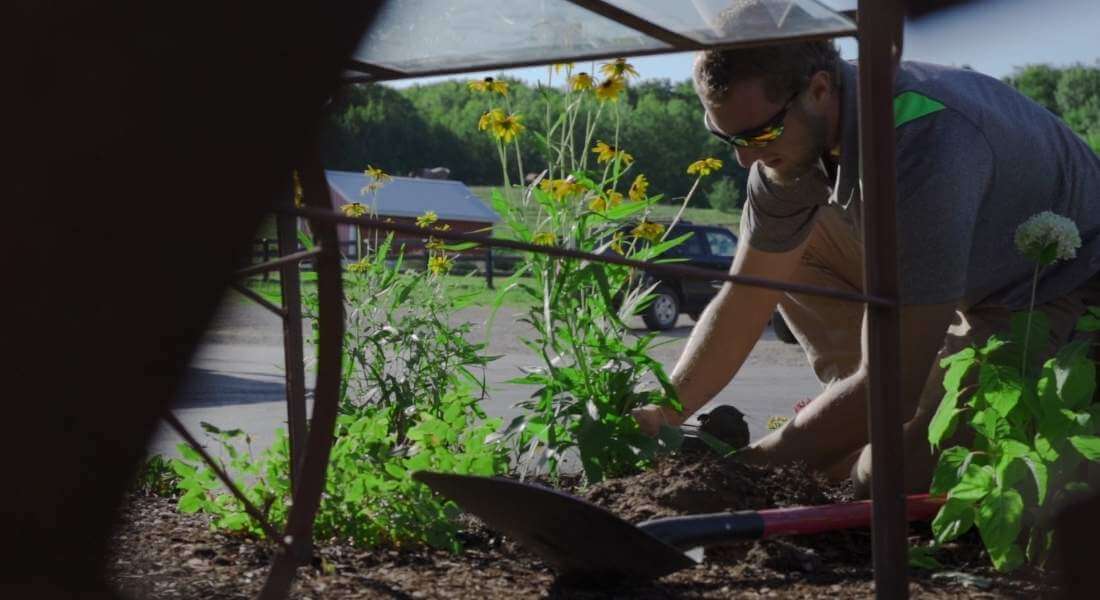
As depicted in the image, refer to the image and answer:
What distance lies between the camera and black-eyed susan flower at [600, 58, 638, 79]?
10.9 ft

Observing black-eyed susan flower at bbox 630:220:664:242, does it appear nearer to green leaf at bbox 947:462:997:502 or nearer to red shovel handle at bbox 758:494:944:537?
red shovel handle at bbox 758:494:944:537

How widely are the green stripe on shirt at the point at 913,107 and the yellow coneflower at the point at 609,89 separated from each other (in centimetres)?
99

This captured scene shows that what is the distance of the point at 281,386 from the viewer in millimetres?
7828

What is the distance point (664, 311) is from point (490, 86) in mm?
13706

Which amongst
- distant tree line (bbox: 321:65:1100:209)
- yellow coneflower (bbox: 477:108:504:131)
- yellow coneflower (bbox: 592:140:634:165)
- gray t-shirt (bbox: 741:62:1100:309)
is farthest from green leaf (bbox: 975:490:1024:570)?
distant tree line (bbox: 321:65:1100:209)

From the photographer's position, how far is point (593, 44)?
227 cm

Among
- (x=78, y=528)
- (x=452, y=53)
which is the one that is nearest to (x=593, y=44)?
(x=452, y=53)

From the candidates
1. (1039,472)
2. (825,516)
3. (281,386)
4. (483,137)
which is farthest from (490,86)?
(483,137)

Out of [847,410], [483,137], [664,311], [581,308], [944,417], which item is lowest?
[664,311]

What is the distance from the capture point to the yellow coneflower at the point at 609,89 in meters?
3.35

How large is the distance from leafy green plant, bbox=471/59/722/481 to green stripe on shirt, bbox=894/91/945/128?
2.16 ft

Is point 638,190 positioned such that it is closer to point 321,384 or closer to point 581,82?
point 581,82

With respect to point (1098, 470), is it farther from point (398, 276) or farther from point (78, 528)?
point (398, 276)

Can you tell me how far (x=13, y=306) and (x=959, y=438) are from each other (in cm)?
237
